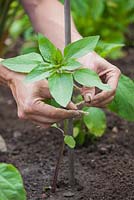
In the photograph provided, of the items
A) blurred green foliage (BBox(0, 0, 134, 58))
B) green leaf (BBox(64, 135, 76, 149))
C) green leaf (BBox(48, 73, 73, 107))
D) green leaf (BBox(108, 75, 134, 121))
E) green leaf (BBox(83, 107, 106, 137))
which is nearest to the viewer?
green leaf (BBox(48, 73, 73, 107))

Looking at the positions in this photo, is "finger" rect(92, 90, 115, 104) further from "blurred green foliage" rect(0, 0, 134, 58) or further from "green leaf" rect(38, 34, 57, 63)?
"blurred green foliage" rect(0, 0, 134, 58)

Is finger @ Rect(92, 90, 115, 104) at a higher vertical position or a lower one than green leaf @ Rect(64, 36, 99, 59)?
lower

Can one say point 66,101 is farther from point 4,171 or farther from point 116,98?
point 116,98

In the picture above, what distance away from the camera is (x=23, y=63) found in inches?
60.4

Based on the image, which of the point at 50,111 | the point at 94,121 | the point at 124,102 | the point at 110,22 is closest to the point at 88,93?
the point at 50,111

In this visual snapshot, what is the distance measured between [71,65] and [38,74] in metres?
0.09

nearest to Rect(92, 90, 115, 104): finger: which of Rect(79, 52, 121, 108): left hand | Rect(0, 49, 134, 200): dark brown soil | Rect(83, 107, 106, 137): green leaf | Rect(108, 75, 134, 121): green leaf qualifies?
Rect(79, 52, 121, 108): left hand

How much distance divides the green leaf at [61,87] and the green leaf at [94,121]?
586 mm

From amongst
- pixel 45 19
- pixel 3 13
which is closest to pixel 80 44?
pixel 45 19

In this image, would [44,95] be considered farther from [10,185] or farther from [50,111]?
[10,185]

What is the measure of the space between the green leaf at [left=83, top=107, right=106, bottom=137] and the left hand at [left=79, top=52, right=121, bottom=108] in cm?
37

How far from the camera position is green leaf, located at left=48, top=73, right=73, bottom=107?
1.40m

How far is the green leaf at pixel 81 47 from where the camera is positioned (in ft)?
4.99

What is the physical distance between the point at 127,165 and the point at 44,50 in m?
0.62
